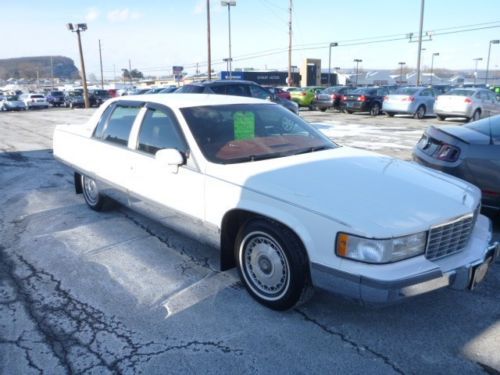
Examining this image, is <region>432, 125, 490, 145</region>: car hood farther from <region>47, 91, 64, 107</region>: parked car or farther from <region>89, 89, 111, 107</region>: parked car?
<region>47, 91, 64, 107</region>: parked car

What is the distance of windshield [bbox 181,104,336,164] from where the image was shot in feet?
12.3

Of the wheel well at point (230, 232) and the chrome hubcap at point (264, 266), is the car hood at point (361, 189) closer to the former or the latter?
the wheel well at point (230, 232)

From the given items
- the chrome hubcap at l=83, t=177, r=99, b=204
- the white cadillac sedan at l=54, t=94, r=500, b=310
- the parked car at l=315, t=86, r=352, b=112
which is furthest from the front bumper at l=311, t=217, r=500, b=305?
the parked car at l=315, t=86, r=352, b=112

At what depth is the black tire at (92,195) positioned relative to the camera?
17.7 ft

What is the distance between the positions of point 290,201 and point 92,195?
3.54 m

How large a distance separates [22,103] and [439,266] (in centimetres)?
3736

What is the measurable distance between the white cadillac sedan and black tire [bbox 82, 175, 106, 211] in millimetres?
Result: 676

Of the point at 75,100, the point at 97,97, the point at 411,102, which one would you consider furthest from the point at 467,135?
the point at 97,97

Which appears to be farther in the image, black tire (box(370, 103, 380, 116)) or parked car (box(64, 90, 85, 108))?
parked car (box(64, 90, 85, 108))

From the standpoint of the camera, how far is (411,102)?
64.4 feet

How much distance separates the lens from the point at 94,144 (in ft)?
17.2

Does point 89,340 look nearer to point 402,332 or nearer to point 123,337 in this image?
point 123,337

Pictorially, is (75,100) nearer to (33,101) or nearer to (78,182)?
(33,101)

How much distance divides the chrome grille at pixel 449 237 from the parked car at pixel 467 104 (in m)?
16.1
